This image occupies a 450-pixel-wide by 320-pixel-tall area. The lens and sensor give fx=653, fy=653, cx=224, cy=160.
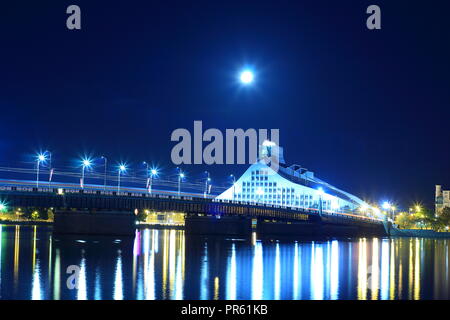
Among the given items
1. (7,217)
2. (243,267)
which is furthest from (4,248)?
(7,217)

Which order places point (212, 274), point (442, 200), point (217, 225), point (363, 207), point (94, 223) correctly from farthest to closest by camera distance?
point (442, 200)
point (363, 207)
point (217, 225)
point (94, 223)
point (212, 274)

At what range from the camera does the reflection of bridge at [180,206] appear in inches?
3317

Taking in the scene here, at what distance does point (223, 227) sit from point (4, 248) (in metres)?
49.8

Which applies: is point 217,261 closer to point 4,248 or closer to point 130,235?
point 4,248

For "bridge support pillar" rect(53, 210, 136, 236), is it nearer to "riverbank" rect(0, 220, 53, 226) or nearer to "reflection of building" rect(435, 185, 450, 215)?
"riverbank" rect(0, 220, 53, 226)

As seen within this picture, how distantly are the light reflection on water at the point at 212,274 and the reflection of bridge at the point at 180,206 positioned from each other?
12.0 metres

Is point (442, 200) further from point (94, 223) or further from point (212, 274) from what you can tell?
point (212, 274)

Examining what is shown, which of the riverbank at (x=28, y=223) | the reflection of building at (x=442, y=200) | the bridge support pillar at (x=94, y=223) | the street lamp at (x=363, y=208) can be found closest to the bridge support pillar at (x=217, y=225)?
the bridge support pillar at (x=94, y=223)

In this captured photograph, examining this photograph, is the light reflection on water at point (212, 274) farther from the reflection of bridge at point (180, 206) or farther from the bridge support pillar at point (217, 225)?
the bridge support pillar at point (217, 225)

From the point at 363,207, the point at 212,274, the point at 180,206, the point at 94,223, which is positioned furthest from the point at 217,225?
the point at 363,207

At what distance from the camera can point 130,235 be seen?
90.7 meters

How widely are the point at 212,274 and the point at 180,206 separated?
53.4 meters

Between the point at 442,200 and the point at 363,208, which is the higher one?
the point at 442,200

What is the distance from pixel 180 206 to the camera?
102 m
